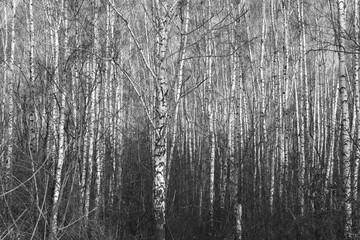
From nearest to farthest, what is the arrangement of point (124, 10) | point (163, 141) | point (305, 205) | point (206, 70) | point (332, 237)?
point (163, 141) → point (332, 237) → point (305, 205) → point (206, 70) → point (124, 10)

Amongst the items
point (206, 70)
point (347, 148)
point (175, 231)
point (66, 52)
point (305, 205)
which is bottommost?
point (175, 231)

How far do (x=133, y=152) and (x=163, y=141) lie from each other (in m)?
7.21

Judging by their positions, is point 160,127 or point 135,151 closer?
point 160,127

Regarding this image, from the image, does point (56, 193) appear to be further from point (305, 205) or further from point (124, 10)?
point (124, 10)

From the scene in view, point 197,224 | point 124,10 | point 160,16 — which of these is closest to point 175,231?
point 197,224

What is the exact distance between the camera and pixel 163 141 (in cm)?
428

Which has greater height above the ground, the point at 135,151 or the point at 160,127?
the point at 135,151

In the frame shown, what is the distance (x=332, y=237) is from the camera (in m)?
5.21

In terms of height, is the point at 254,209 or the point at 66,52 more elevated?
the point at 66,52

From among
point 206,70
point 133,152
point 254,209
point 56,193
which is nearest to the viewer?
point 56,193

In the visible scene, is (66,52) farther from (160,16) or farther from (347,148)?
(347,148)

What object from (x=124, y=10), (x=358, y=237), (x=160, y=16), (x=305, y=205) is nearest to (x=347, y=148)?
(x=358, y=237)

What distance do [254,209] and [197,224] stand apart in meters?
1.28

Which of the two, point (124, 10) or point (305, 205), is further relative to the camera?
point (124, 10)
